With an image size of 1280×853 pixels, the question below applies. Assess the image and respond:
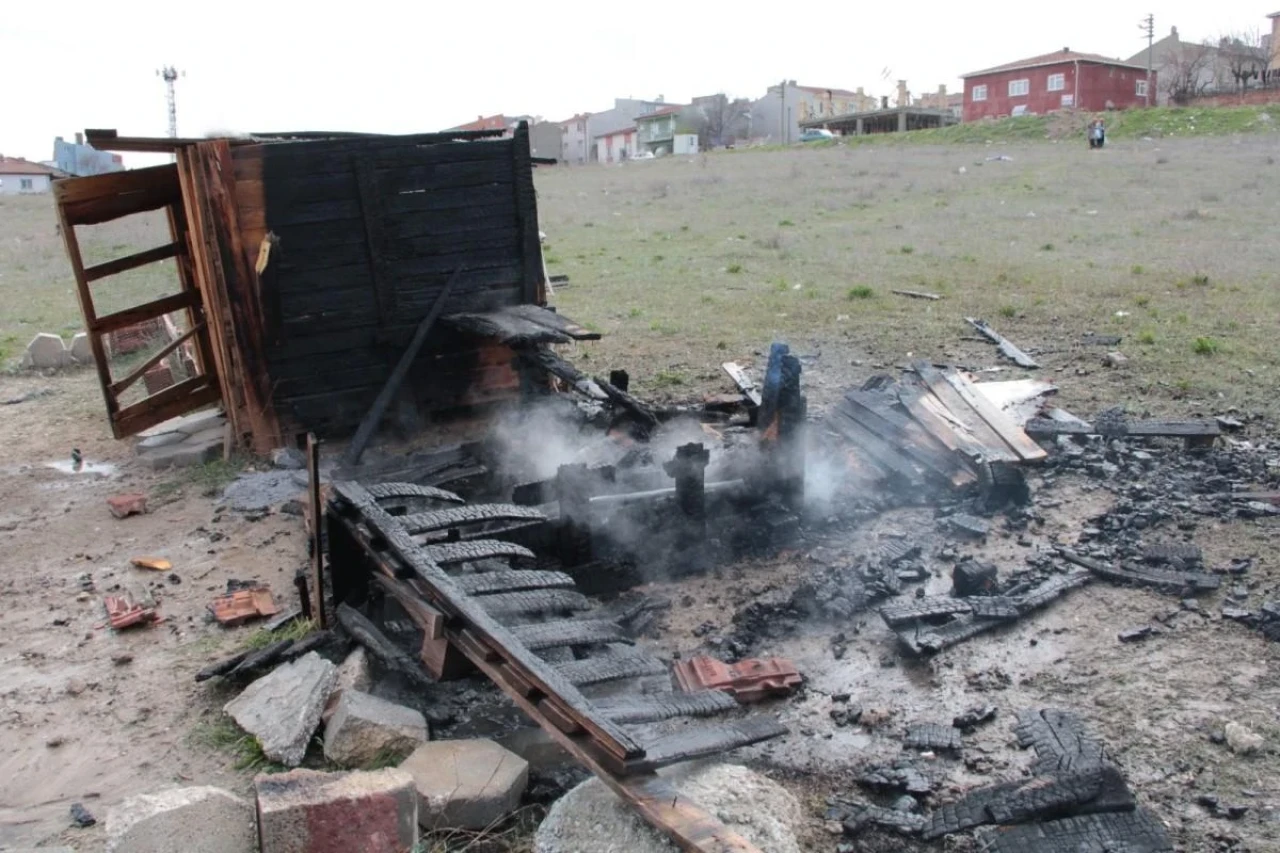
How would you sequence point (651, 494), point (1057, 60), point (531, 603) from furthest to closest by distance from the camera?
point (1057, 60), point (651, 494), point (531, 603)


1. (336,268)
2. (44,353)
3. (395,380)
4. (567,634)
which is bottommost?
(567,634)

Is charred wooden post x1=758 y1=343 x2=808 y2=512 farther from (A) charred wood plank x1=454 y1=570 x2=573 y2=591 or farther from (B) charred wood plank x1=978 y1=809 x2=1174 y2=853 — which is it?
(B) charred wood plank x1=978 y1=809 x2=1174 y2=853

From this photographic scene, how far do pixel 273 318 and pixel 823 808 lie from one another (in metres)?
5.90

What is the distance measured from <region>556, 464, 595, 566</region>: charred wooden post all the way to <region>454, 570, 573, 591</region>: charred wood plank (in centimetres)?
88

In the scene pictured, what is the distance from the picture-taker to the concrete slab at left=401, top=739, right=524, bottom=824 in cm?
342

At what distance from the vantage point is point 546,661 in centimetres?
371

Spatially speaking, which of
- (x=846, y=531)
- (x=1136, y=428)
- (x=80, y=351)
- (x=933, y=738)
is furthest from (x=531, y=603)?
(x=80, y=351)

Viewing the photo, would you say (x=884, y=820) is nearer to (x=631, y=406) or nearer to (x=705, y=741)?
(x=705, y=741)

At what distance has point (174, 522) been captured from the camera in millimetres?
6742

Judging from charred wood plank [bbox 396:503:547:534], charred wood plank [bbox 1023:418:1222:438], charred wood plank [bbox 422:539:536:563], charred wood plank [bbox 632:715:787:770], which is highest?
charred wood plank [bbox 396:503:547:534]

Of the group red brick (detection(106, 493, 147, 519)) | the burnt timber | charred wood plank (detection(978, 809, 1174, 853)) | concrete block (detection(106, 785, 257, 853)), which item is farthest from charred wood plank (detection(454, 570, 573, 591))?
red brick (detection(106, 493, 147, 519))

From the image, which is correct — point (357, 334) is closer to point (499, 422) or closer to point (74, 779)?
point (499, 422)

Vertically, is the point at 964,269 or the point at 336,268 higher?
the point at 336,268

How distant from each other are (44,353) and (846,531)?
1026 cm
